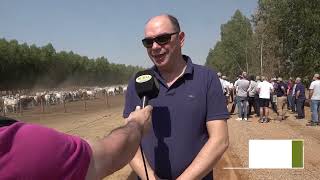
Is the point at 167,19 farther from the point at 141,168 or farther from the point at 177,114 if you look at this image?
the point at 141,168

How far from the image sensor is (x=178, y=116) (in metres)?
2.94

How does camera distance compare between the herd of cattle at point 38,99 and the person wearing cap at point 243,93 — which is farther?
the herd of cattle at point 38,99

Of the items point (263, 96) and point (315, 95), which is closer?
point (315, 95)

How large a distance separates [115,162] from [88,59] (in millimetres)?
136276

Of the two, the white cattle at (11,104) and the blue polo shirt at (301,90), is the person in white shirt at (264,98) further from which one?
the white cattle at (11,104)

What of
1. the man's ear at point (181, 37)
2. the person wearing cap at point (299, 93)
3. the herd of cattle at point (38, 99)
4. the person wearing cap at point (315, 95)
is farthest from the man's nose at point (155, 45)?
the herd of cattle at point (38, 99)

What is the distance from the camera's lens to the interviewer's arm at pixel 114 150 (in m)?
1.70

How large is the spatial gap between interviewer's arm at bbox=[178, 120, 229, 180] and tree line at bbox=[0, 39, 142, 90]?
79.0 meters

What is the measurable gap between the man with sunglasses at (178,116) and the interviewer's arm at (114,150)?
0.73m

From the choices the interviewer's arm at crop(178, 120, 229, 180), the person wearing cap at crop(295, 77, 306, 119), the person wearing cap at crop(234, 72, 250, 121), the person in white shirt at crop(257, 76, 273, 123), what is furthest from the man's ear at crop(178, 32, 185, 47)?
the person wearing cap at crop(295, 77, 306, 119)

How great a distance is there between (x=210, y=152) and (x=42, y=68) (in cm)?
9426

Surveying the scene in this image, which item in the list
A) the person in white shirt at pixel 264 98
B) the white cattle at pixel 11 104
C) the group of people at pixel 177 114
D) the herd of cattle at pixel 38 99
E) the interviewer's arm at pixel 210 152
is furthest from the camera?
the herd of cattle at pixel 38 99

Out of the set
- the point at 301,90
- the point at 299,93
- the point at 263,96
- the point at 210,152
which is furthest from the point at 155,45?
the point at 301,90

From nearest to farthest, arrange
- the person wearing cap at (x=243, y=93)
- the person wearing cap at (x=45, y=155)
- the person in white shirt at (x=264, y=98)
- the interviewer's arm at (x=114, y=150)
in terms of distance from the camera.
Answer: the person wearing cap at (x=45, y=155)
the interviewer's arm at (x=114, y=150)
the person in white shirt at (x=264, y=98)
the person wearing cap at (x=243, y=93)
